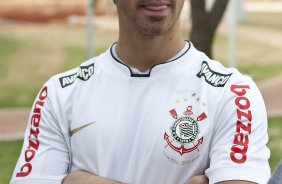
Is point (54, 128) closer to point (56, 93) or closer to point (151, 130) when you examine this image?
point (56, 93)

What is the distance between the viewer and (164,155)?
9.70 feet

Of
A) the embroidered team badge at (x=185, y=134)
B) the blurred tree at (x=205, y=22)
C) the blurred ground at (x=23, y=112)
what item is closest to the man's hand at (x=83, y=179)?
the embroidered team badge at (x=185, y=134)

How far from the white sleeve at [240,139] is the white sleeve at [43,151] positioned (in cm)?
73

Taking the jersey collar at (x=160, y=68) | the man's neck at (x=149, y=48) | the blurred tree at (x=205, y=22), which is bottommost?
the blurred tree at (x=205, y=22)

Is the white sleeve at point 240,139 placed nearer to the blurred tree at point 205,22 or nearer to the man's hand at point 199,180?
the man's hand at point 199,180

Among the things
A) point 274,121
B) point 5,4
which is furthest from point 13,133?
point 5,4

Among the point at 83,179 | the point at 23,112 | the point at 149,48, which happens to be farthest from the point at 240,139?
the point at 23,112

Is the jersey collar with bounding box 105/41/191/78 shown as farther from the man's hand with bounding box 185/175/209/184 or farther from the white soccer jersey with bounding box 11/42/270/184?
the man's hand with bounding box 185/175/209/184

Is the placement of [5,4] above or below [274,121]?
below

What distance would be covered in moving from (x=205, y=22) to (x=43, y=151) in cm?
574

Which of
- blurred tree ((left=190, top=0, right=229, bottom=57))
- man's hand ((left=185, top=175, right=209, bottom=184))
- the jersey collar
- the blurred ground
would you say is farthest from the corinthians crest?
the blurred ground

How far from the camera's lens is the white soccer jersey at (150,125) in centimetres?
295

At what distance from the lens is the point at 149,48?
3107mm

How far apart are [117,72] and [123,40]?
0.15 metres
